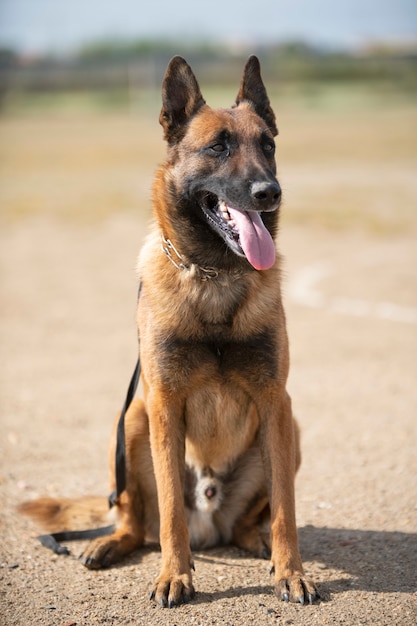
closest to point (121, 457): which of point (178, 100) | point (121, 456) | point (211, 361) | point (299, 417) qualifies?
point (121, 456)

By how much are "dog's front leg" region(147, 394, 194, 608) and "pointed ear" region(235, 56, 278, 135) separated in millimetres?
1613

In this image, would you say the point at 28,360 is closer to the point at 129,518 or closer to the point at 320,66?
A: the point at 129,518

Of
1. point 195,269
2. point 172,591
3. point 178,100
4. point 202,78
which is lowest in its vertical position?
point 172,591

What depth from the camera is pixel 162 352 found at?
3.71 metres

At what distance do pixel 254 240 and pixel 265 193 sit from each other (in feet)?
0.75

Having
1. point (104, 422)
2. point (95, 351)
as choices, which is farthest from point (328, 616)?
point (95, 351)

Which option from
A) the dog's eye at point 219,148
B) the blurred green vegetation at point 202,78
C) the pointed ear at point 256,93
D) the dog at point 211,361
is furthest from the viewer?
the blurred green vegetation at point 202,78

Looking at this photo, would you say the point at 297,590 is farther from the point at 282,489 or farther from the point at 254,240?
the point at 254,240

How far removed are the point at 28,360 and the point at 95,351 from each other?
0.68m

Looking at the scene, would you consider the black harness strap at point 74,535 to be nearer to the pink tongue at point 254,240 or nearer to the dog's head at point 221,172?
the dog's head at point 221,172

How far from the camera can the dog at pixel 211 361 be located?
12.1 feet

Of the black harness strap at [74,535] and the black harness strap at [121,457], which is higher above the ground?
the black harness strap at [121,457]

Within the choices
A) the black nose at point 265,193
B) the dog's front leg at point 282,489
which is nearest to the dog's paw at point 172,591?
the dog's front leg at point 282,489

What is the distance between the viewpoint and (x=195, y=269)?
3951 mm
